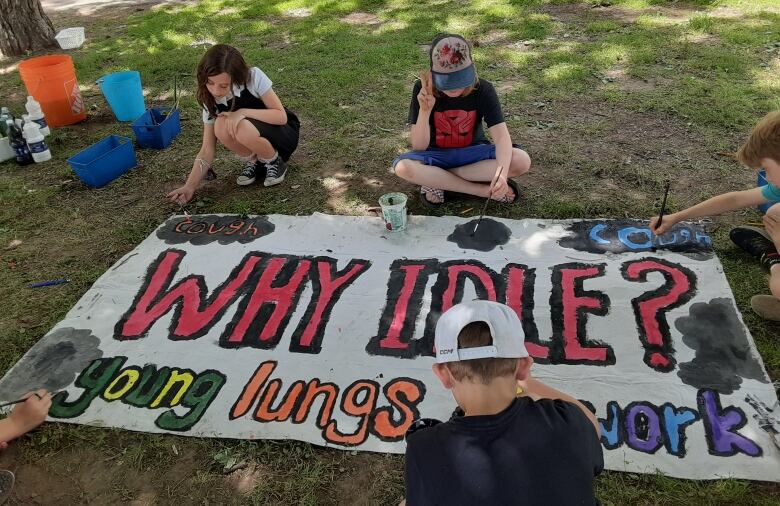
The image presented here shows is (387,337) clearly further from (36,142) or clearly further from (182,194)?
(36,142)

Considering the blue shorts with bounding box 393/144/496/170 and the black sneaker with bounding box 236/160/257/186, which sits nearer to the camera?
the blue shorts with bounding box 393/144/496/170

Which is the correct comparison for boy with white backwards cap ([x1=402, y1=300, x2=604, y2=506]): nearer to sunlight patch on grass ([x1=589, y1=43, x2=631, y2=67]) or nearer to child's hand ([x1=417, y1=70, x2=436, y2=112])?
child's hand ([x1=417, y1=70, x2=436, y2=112])

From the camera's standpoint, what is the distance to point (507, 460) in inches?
47.6

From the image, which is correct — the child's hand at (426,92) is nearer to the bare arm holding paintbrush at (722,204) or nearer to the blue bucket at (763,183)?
the bare arm holding paintbrush at (722,204)

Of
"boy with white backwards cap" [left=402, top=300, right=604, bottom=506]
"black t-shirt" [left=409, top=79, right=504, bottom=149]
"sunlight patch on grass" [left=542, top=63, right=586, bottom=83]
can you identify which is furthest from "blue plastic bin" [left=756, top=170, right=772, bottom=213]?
"sunlight patch on grass" [left=542, top=63, right=586, bottom=83]

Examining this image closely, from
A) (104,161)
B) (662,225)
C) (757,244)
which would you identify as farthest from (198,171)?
(757,244)

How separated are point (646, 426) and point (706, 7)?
5.73 m

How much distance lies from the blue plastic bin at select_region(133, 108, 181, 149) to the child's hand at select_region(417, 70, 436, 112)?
2.38 metres

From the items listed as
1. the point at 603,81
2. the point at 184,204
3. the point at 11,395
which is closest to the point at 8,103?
the point at 184,204

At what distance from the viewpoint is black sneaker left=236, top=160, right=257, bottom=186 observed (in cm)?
389

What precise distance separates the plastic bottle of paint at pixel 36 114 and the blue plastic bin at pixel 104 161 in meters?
0.86

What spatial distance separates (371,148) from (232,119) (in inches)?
42.2

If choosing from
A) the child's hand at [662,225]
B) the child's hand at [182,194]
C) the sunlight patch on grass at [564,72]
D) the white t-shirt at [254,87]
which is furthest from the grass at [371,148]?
the white t-shirt at [254,87]

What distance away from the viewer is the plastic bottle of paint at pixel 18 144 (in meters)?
4.42
